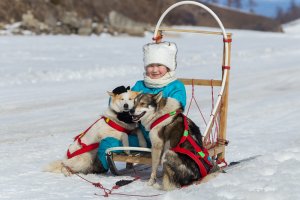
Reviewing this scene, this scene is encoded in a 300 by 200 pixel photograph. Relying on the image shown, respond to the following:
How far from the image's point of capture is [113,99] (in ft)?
18.3

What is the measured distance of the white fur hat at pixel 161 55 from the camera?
5621mm

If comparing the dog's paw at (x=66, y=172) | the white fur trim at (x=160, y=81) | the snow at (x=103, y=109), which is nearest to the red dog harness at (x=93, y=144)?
the dog's paw at (x=66, y=172)

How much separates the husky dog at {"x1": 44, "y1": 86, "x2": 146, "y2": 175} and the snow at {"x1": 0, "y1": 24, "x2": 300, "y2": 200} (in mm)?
152

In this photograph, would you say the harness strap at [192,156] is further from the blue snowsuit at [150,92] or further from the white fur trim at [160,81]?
the white fur trim at [160,81]

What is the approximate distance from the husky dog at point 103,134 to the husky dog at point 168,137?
0.92 ft

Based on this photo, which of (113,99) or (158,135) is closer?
(158,135)

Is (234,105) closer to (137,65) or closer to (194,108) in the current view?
(194,108)

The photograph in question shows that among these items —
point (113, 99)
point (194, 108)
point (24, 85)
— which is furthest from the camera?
point (24, 85)

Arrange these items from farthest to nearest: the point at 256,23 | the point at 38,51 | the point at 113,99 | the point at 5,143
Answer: the point at 256,23 → the point at 38,51 → the point at 5,143 → the point at 113,99

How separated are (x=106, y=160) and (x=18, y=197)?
103cm

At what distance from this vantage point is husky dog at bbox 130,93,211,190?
4969mm

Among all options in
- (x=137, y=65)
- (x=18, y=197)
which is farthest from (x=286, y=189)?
(x=137, y=65)

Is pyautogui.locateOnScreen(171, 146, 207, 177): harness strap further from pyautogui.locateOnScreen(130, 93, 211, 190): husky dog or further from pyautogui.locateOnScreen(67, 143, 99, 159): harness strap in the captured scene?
pyautogui.locateOnScreen(67, 143, 99, 159): harness strap

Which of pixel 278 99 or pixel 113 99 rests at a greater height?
pixel 113 99
